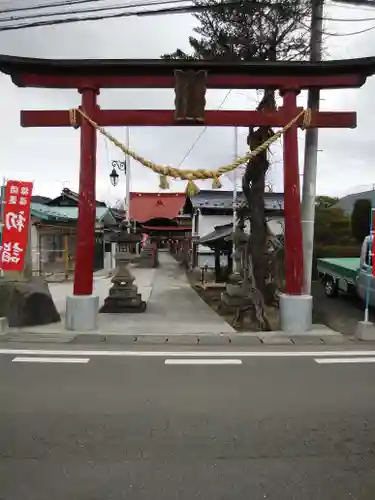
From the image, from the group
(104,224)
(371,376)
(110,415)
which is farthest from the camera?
(104,224)

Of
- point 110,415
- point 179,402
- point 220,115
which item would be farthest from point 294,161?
point 110,415

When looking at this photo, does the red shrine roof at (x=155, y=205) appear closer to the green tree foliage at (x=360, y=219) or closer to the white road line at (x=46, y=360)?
the green tree foliage at (x=360, y=219)

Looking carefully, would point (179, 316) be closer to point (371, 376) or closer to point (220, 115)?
point (220, 115)

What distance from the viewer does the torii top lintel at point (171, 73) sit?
898 centimetres

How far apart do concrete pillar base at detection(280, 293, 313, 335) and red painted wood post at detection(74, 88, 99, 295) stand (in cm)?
413

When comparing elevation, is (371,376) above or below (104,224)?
below

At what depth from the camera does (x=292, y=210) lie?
30.5 ft

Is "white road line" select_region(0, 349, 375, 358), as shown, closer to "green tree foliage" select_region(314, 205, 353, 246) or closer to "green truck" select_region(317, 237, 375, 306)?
"green truck" select_region(317, 237, 375, 306)

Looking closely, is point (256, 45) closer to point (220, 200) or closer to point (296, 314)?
point (296, 314)

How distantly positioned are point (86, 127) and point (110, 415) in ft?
21.3

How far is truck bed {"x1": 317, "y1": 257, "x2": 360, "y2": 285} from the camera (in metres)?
11.7

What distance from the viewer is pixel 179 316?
11.2 meters

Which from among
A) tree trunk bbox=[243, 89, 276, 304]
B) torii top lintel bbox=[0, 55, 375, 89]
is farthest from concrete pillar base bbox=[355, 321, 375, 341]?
torii top lintel bbox=[0, 55, 375, 89]

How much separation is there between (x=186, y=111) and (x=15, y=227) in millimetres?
4467
